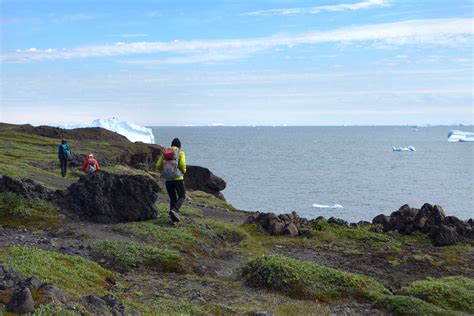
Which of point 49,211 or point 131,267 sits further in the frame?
point 49,211

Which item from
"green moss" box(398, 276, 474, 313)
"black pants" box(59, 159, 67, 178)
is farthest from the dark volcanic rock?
"black pants" box(59, 159, 67, 178)

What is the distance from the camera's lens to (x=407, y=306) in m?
13.6

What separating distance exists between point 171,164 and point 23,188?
4.93m

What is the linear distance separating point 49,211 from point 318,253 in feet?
28.0

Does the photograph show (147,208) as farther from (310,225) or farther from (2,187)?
(310,225)

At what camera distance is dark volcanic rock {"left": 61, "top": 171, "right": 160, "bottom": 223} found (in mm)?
20453

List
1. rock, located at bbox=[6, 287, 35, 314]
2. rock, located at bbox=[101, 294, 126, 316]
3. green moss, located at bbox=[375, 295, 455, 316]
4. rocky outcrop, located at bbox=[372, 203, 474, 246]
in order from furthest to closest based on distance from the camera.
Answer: rocky outcrop, located at bbox=[372, 203, 474, 246] → green moss, located at bbox=[375, 295, 455, 316] → rock, located at bbox=[101, 294, 126, 316] → rock, located at bbox=[6, 287, 35, 314]

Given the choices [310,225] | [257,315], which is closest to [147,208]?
[310,225]

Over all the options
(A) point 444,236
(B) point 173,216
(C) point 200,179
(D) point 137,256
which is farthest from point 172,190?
(C) point 200,179

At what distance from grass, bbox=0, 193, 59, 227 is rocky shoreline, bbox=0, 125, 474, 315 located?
0.10ft

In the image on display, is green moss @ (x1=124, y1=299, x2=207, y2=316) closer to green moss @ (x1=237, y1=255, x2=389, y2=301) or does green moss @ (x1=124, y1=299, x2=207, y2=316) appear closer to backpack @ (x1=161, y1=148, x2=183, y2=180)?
green moss @ (x1=237, y1=255, x2=389, y2=301)

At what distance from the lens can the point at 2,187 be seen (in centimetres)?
2025

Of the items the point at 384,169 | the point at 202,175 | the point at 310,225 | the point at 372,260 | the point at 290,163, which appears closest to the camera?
the point at 372,260

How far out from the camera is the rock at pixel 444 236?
22.2 metres
